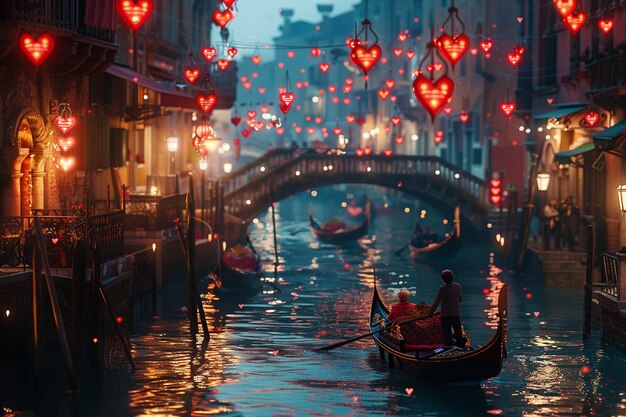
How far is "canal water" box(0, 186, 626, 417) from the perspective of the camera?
65.5 ft

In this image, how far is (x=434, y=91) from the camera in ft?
70.9

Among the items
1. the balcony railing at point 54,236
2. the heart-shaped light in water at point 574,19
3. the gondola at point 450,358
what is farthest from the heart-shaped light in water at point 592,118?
the balcony railing at point 54,236

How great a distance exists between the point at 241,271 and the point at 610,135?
35.0 ft

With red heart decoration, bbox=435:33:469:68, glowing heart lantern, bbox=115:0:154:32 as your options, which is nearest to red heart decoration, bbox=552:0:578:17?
red heart decoration, bbox=435:33:469:68

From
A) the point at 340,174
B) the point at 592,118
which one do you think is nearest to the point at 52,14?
the point at 592,118

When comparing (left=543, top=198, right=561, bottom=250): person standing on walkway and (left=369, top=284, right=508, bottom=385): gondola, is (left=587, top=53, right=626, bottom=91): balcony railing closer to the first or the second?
(left=543, top=198, right=561, bottom=250): person standing on walkway

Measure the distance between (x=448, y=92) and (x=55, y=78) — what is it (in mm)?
9774

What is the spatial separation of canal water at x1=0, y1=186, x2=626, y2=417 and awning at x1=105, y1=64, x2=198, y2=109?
4.95 metres

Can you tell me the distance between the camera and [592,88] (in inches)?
1302

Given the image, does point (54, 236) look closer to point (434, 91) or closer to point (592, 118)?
point (434, 91)

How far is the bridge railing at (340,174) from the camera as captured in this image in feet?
164

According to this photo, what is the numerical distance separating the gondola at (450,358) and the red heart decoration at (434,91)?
3.35 metres

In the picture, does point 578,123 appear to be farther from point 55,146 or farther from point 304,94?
point 304,94

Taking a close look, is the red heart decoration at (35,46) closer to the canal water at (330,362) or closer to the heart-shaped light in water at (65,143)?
the heart-shaped light in water at (65,143)
